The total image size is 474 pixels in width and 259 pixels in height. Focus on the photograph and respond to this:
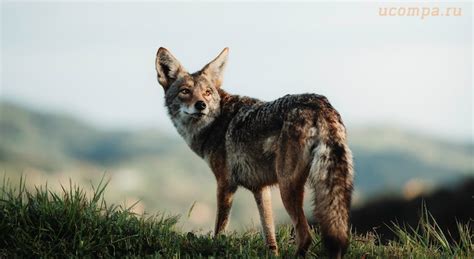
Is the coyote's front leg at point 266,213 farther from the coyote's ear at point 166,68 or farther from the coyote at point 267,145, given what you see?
the coyote's ear at point 166,68

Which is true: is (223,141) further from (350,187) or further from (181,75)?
(350,187)

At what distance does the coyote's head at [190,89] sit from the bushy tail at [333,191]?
2.18 meters

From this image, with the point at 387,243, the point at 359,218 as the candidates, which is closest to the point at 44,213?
the point at 387,243

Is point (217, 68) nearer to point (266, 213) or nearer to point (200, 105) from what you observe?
point (200, 105)

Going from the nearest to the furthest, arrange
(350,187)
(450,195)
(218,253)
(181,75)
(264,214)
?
1. (350,187)
2. (218,253)
3. (264,214)
4. (181,75)
5. (450,195)

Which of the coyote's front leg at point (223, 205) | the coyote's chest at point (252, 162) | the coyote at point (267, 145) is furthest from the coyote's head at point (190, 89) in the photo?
the coyote's front leg at point (223, 205)

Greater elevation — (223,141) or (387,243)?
(223,141)

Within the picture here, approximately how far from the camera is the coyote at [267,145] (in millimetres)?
6145

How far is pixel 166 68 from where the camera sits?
866cm

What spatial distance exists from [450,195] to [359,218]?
229cm

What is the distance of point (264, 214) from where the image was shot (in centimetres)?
762

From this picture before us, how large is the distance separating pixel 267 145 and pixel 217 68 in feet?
6.50

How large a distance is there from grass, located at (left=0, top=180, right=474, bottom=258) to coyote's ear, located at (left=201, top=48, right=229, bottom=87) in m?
1.89

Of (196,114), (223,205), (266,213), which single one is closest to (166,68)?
(196,114)
